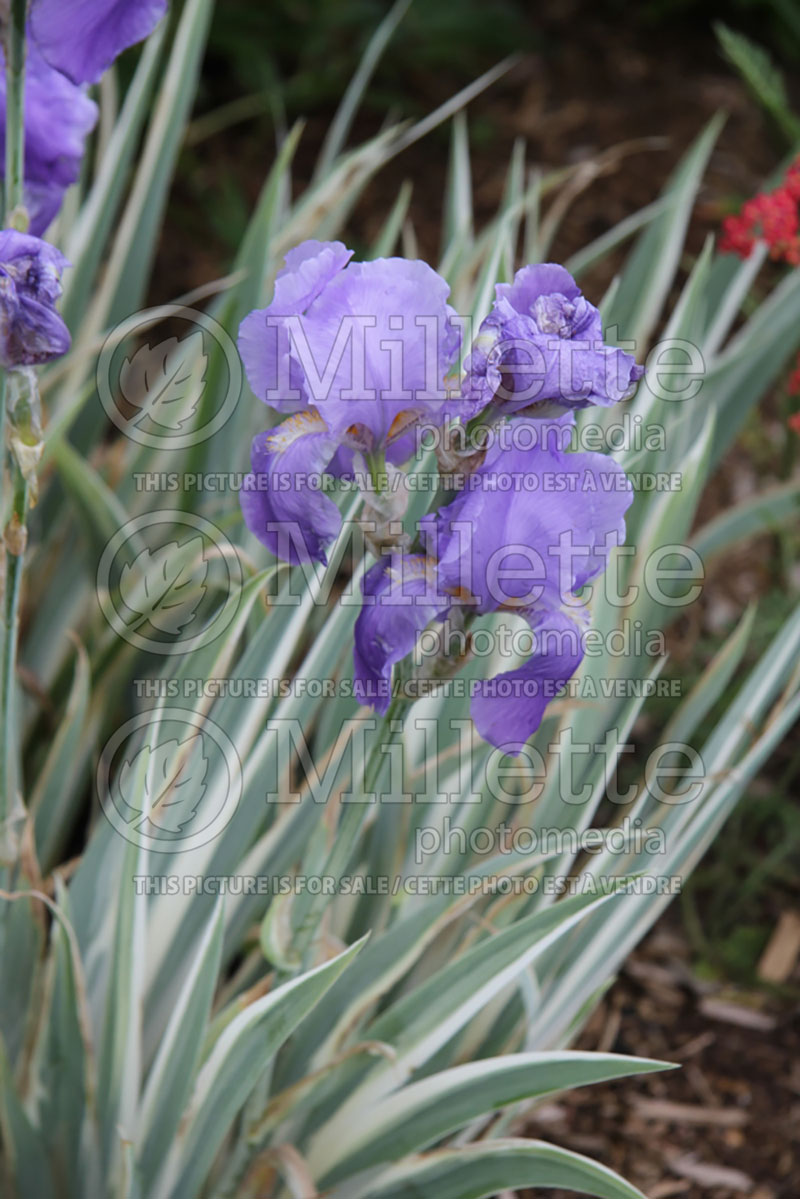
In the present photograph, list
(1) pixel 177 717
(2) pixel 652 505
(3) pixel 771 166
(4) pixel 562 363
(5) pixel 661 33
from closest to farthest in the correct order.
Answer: (4) pixel 562 363 < (1) pixel 177 717 < (2) pixel 652 505 < (3) pixel 771 166 < (5) pixel 661 33

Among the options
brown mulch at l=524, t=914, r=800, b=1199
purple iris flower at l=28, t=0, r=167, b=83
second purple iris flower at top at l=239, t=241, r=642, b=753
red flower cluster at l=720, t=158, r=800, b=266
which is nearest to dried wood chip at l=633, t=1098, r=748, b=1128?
brown mulch at l=524, t=914, r=800, b=1199

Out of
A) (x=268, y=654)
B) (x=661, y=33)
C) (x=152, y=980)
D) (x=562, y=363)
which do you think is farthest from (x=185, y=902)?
(x=661, y=33)

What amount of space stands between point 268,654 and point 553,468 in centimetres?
39

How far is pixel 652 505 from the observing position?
1.14 metres

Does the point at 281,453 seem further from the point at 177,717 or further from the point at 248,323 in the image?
the point at 177,717

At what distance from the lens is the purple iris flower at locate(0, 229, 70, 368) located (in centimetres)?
64

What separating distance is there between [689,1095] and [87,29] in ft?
3.63

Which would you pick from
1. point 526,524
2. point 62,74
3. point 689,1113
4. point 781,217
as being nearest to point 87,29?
point 62,74

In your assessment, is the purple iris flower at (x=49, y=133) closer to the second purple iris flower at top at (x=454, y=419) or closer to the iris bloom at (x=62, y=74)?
the iris bloom at (x=62, y=74)

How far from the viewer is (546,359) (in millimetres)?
571

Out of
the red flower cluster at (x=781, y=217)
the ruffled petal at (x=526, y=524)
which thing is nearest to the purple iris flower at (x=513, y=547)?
the ruffled petal at (x=526, y=524)

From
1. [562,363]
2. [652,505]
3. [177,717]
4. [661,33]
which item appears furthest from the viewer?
[661,33]

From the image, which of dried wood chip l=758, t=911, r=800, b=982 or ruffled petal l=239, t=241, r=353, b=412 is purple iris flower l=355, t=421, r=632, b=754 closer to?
ruffled petal l=239, t=241, r=353, b=412

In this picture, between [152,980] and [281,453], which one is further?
[152,980]
